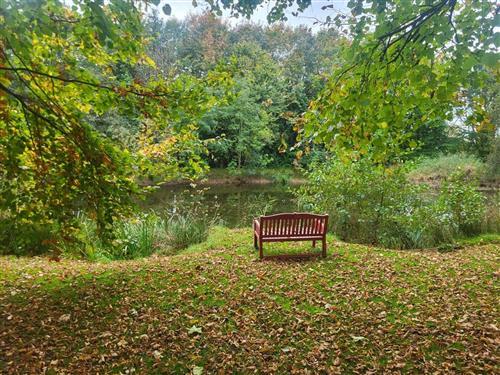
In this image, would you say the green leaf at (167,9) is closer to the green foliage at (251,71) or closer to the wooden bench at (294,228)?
the wooden bench at (294,228)

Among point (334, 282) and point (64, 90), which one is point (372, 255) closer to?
point (334, 282)

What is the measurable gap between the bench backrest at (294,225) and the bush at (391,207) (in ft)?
7.06

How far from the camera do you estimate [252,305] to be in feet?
14.3

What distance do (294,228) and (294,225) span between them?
2.2 inches

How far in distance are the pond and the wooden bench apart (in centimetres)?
360

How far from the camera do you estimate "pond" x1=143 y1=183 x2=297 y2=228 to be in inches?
488

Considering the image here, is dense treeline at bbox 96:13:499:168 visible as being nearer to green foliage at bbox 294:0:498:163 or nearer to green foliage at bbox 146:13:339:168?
green foliage at bbox 146:13:339:168

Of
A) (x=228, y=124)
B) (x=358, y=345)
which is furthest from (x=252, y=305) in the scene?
(x=228, y=124)

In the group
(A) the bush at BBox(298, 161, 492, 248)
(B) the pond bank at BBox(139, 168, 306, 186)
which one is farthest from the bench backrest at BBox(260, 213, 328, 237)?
(B) the pond bank at BBox(139, 168, 306, 186)

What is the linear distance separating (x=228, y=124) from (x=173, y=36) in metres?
11.9

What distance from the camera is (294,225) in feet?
21.6

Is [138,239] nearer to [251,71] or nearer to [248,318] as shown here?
[248,318]

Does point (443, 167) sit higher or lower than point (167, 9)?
lower

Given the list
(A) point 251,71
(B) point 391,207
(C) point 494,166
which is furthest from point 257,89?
(B) point 391,207
